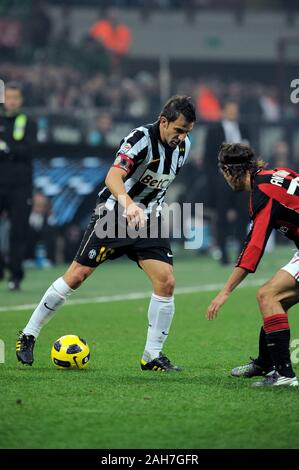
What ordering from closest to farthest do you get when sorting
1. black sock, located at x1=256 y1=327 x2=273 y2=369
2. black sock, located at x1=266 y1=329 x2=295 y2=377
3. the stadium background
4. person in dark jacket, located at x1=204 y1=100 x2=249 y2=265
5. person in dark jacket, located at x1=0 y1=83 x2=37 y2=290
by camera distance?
the stadium background → black sock, located at x1=266 y1=329 x2=295 y2=377 → black sock, located at x1=256 y1=327 x2=273 y2=369 → person in dark jacket, located at x1=0 y1=83 x2=37 y2=290 → person in dark jacket, located at x1=204 y1=100 x2=249 y2=265

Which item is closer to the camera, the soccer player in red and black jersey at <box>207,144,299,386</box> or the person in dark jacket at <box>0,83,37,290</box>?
the soccer player in red and black jersey at <box>207,144,299,386</box>

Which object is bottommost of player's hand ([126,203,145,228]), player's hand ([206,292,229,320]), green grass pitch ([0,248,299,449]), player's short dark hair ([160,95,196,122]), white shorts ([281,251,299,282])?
green grass pitch ([0,248,299,449])

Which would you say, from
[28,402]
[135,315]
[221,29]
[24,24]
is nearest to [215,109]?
[24,24]

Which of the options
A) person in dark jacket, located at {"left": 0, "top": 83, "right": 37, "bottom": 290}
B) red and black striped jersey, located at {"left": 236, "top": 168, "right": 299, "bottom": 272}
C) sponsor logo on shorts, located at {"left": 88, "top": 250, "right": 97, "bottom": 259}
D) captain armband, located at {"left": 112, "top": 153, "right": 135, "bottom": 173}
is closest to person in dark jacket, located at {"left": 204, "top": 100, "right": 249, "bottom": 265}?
person in dark jacket, located at {"left": 0, "top": 83, "right": 37, "bottom": 290}

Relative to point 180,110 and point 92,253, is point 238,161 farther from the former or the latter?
point 92,253

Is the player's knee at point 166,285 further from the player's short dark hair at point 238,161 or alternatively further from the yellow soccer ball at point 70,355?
the player's short dark hair at point 238,161

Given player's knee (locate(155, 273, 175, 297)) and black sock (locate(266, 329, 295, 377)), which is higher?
player's knee (locate(155, 273, 175, 297))

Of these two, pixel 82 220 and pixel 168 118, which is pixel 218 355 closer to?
pixel 168 118

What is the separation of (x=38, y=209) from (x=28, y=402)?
11.0m

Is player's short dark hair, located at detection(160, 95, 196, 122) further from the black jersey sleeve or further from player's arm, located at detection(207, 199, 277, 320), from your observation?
player's arm, located at detection(207, 199, 277, 320)

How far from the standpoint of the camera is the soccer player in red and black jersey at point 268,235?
7.36 meters

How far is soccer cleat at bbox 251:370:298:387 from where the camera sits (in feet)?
24.7

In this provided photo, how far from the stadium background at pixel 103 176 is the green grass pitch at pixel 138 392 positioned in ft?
0.05

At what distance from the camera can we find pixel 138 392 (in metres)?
7.38
